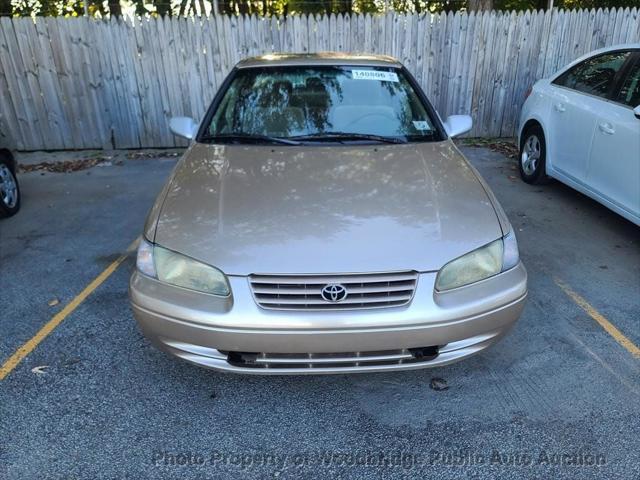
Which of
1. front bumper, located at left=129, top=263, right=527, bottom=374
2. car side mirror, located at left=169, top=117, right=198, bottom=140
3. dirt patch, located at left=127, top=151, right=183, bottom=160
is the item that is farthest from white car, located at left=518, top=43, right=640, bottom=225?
dirt patch, located at left=127, top=151, right=183, bottom=160

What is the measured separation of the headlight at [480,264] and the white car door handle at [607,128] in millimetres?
2511

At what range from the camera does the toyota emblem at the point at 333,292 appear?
6.71 ft

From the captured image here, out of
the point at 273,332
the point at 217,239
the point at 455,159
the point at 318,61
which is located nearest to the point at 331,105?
the point at 318,61

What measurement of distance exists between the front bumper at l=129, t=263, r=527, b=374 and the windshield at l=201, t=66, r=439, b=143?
1379 millimetres

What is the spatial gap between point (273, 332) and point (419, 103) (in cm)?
223

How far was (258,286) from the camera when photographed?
81.7 inches

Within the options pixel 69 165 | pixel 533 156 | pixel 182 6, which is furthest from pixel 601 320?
pixel 182 6

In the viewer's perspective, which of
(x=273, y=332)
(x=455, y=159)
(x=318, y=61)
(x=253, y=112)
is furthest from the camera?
(x=318, y=61)

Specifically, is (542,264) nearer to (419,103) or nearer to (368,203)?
(419,103)

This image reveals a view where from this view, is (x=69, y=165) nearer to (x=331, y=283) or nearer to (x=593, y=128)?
(x=331, y=283)

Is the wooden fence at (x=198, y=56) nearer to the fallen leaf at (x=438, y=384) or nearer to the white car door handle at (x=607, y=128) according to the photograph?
the white car door handle at (x=607, y=128)

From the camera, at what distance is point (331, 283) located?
80.7 inches

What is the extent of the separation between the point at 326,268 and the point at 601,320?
7.20ft

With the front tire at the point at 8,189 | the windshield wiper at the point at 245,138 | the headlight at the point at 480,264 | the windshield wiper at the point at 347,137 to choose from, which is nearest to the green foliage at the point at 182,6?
the front tire at the point at 8,189
